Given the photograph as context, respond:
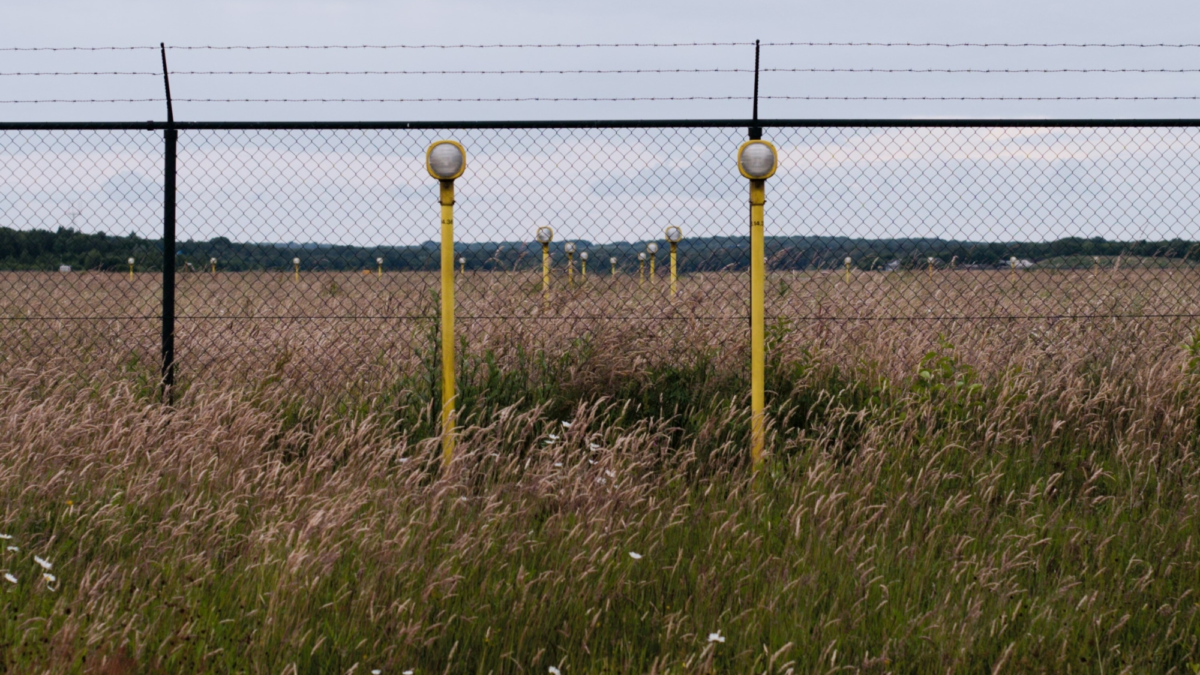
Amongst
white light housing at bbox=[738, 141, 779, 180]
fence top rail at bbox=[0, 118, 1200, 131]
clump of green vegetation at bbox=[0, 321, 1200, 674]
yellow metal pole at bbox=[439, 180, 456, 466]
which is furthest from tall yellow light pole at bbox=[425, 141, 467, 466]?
white light housing at bbox=[738, 141, 779, 180]

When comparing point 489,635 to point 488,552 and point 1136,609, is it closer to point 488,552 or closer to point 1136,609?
point 488,552

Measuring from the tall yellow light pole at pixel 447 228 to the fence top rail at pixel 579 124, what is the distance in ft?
2.74

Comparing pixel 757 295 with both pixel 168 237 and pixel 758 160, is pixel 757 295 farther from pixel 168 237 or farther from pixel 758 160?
pixel 168 237

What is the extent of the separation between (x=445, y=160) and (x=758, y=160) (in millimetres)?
1712

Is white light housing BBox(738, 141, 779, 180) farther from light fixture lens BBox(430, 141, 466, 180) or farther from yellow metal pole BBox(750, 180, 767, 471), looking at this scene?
light fixture lens BBox(430, 141, 466, 180)

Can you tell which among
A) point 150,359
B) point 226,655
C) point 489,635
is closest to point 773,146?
point 489,635

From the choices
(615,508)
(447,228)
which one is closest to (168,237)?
(447,228)

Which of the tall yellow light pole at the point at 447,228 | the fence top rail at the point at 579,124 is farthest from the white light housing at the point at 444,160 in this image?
the fence top rail at the point at 579,124

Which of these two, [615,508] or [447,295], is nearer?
[615,508]

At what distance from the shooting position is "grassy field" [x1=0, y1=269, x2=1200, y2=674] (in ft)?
10.2

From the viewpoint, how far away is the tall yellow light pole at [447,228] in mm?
5066

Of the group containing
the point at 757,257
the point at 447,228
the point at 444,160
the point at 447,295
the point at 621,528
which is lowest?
the point at 621,528

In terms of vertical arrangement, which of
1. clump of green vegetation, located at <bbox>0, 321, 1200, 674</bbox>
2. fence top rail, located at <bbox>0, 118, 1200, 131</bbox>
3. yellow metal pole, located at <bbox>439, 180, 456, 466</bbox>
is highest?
fence top rail, located at <bbox>0, 118, 1200, 131</bbox>

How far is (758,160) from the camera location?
16.9ft
